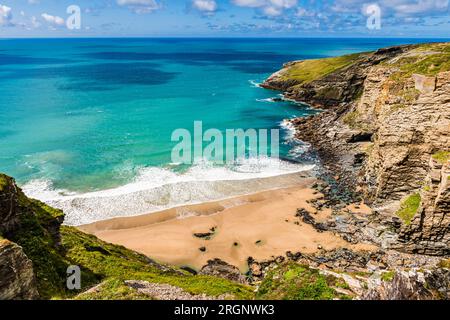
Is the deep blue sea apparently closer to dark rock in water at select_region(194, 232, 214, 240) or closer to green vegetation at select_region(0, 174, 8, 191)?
dark rock in water at select_region(194, 232, 214, 240)

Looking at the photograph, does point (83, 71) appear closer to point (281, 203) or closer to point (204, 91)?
point (204, 91)

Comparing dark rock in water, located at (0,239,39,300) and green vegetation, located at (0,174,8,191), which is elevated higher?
green vegetation, located at (0,174,8,191)

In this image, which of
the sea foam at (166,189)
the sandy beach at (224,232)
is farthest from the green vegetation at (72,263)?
the sea foam at (166,189)

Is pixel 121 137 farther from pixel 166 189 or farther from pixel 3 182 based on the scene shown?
pixel 3 182

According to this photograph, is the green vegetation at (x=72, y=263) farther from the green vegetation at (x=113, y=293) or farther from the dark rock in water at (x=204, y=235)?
the dark rock in water at (x=204, y=235)

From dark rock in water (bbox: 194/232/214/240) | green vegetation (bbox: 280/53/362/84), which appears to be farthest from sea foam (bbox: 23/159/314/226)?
green vegetation (bbox: 280/53/362/84)

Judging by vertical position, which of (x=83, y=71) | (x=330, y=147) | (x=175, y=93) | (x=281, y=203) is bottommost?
(x=281, y=203)
